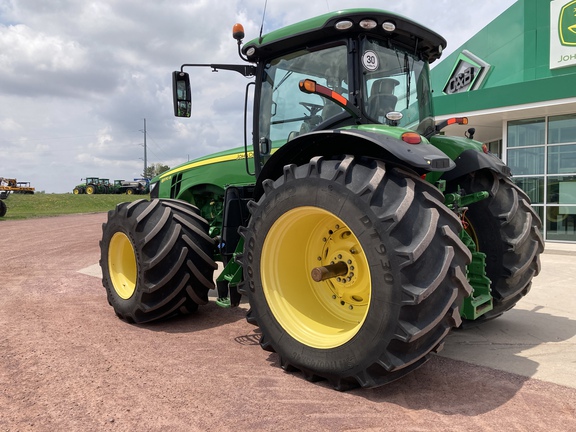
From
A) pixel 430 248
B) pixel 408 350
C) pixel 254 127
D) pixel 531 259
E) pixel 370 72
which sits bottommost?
pixel 408 350

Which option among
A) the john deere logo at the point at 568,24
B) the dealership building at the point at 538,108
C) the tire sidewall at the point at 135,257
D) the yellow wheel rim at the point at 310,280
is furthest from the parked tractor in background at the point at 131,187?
the yellow wheel rim at the point at 310,280

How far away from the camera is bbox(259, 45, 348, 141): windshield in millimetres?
3520

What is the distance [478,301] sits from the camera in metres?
3.20

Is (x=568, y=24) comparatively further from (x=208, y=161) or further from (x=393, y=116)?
(x=393, y=116)

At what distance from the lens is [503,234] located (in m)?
3.72

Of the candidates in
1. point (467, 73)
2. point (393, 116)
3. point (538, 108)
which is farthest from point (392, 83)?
point (467, 73)

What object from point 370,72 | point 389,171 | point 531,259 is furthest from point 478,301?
point 370,72

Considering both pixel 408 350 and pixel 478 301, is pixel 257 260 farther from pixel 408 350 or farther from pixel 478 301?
pixel 478 301

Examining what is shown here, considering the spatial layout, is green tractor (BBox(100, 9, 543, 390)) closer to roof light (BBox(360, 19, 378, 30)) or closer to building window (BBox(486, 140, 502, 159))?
roof light (BBox(360, 19, 378, 30))

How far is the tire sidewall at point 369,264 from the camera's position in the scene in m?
2.51

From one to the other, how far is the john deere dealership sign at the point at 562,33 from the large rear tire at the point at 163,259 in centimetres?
1114

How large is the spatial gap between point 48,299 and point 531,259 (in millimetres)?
5097

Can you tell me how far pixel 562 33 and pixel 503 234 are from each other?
Answer: 10315 millimetres

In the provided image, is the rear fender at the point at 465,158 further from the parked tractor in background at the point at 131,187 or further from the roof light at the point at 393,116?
the parked tractor in background at the point at 131,187
